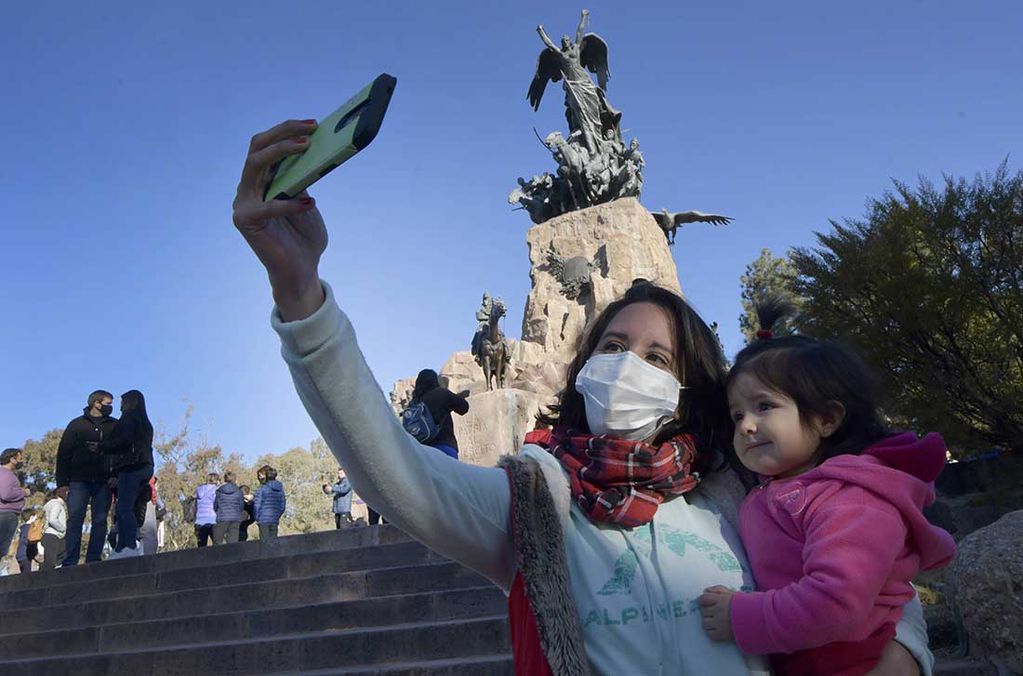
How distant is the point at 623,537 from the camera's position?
1546mm

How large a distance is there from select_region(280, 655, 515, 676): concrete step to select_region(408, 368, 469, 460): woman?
333 centimetres

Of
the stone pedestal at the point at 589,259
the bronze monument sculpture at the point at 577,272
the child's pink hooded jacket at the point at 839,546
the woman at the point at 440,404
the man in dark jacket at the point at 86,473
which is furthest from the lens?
the bronze monument sculpture at the point at 577,272

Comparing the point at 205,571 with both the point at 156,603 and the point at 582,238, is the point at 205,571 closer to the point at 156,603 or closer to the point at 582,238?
the point at 156,603

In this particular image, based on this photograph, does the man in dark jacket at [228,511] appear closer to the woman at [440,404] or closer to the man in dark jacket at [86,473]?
the man in dark jacket at [86,473]

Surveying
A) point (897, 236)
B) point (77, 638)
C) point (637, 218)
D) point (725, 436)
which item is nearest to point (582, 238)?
point (637, 218)

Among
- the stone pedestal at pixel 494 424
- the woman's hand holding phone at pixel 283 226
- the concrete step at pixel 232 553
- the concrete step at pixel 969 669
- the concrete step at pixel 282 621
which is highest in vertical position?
the stone pedestal at pixel 494 424

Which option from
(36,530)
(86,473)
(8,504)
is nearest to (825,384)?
(86,473)

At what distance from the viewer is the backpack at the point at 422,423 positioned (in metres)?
7.44

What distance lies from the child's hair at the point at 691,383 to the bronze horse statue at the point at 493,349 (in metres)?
13.0

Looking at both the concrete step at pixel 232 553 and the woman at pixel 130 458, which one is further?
the woman at pixel 130 458

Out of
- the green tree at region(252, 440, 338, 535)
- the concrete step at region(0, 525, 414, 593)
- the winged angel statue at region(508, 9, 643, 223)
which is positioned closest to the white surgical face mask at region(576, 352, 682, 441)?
the concrete step at region(0, 525, 414, 593)

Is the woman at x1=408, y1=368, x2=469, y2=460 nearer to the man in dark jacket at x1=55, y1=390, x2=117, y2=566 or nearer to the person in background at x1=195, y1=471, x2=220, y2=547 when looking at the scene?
the man in dark jacket at x1=55, y1=390, x2=117, y2=566

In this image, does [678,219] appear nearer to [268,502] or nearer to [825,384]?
[268,502]

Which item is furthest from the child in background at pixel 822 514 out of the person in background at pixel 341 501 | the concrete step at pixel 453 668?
the person in background at pixel 341 501
